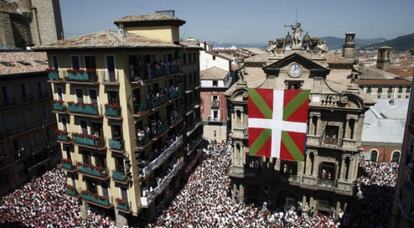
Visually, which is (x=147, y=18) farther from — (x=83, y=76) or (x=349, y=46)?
(x=349, y=46)

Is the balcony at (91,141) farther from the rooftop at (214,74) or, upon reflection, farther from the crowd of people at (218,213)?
the rooftop at (214,74)

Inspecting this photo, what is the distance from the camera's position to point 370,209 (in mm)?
31031

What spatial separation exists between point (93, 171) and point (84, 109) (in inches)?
244

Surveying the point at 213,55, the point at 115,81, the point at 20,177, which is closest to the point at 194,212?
the point at 115,81

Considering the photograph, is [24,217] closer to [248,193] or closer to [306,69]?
[248,193]

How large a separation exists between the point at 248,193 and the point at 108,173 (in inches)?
661

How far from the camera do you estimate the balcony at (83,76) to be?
24812 mm

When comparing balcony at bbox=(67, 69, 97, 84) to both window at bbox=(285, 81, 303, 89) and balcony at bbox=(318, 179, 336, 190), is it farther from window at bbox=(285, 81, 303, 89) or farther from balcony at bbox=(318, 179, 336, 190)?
balcony at bbox=(318, 179, 336, 190)

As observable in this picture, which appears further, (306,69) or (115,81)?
(306,69)

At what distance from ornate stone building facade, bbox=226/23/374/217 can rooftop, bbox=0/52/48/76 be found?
86.8 feet

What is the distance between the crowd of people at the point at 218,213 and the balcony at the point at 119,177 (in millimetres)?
6842

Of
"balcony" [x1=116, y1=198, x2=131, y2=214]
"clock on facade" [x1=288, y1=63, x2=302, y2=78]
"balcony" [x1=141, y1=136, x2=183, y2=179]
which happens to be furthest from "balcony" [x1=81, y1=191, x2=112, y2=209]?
"clock on facade" [x1=288, y1=63, x2=302, y2=78]

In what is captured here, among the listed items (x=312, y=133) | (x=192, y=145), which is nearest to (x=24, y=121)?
(x=192, y=145)

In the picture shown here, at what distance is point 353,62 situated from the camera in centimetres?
3052
